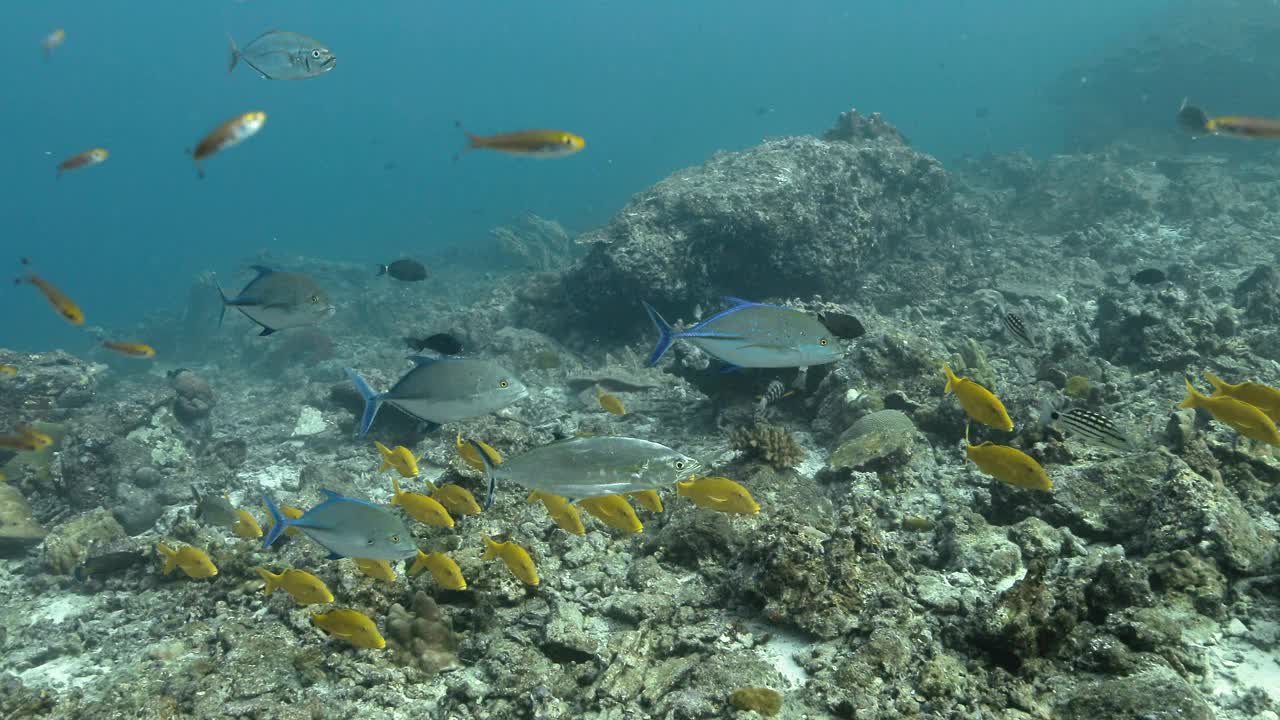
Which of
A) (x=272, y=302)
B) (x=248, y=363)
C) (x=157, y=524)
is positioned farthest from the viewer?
(x=248, y=363)

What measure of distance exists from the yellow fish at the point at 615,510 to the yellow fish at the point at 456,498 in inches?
39.8

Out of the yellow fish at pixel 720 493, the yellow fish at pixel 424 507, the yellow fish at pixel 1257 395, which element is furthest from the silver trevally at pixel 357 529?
the yellow fish at pixel 1257 395

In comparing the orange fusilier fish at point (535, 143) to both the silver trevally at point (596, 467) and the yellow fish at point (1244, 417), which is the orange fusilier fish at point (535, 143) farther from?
the yellow fish at point (1244, 417)

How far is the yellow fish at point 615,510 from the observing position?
3904mm

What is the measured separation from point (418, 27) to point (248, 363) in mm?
185153

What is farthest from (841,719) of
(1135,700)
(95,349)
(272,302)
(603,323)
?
(95,349)

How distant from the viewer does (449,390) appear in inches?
143

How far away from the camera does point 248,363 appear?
63.3ft

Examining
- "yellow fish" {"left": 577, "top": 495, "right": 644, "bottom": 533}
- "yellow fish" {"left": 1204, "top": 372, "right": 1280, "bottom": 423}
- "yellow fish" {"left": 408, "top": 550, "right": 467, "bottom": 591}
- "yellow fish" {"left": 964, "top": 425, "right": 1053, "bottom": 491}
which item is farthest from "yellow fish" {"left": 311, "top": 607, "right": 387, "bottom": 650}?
"yellow fish" {"left": 1204, "top": 372, "right": 1280, "bottom": 423}

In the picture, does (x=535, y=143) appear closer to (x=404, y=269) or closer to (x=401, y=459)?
(x=401, y=459)

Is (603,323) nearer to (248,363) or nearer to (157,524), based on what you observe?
(157,524)

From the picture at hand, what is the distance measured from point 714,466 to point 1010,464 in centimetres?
308

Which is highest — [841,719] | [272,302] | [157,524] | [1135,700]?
[1135,700]

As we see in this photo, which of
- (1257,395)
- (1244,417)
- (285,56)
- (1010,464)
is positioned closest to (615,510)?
(1010,464)
